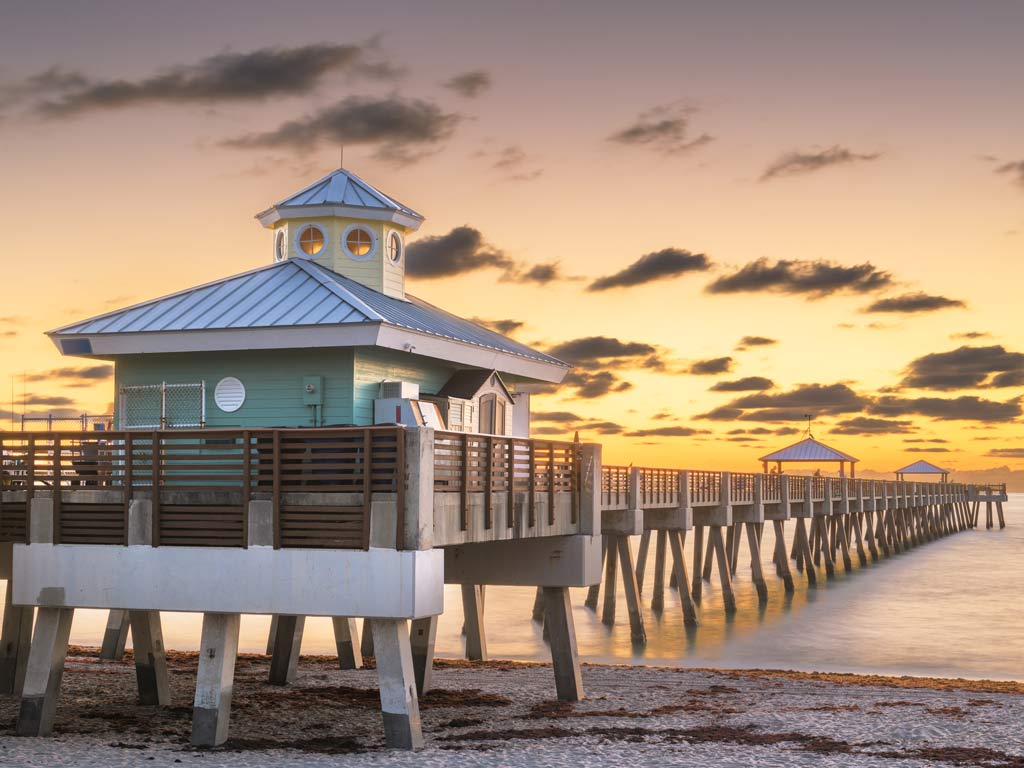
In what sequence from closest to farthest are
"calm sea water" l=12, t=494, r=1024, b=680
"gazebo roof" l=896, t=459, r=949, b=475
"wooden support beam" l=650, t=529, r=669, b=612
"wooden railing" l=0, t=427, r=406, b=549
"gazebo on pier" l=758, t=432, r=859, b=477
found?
"wooden railing" l=0, t=427, r=406, b=549 → "calm sea water" l=12, t=494, r=1024, b=680 → "wooden support beam" l=650, t=529, r=669, b=612 → "gazebo on pier" l=758, t=432, r=859, b=477 → "gazebo roof" l=896, t=459, r=949, b=475

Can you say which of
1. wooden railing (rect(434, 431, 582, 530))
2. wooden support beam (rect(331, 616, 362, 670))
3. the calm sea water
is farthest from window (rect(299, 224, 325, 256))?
the calm sea water

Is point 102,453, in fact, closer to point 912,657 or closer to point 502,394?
point 502,394

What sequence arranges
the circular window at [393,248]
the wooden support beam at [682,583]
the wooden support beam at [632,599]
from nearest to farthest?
the circular window at [393,248] → the wooden support beam at [632,599] → the wooden support beam at [682,583]

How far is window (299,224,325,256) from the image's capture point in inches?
867

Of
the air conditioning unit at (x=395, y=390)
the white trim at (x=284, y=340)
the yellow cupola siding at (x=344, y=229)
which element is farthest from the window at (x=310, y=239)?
the air conditioning unit at (x=395, y=390)

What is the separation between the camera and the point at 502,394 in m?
22.3

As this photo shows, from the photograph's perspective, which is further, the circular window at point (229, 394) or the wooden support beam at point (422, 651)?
Answer: the wooden support beam at point (422, 651)

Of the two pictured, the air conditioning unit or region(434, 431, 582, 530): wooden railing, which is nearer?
region(434, 431, 582, 530): wooden railing

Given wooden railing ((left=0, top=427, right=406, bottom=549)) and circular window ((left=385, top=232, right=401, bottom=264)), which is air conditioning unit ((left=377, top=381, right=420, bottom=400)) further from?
circular window ((left=385, top=232, right=401, bottom=264))

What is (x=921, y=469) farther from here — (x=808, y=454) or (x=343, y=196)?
(x=343, y=196)

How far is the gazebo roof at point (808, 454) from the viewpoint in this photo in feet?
213

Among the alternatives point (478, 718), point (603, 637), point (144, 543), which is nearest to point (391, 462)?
point (144, 543)

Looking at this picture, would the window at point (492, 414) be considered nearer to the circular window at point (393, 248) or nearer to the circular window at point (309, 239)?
→ the circular window at point (393, 248)

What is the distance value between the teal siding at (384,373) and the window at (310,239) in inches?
135
